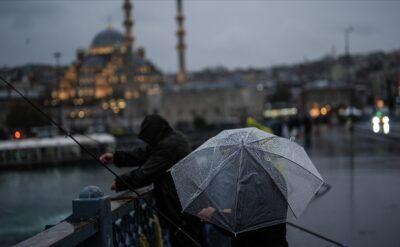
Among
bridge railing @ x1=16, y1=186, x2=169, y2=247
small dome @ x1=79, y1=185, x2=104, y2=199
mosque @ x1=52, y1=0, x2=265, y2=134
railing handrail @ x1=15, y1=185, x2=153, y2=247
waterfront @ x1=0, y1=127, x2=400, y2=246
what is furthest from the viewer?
mosque @ x1=52, y1=0, x2=265, y2=134

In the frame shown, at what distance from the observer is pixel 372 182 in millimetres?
10977

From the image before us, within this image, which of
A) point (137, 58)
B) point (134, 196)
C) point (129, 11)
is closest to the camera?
point (134, 196)

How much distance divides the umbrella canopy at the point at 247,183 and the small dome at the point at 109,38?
442 ft

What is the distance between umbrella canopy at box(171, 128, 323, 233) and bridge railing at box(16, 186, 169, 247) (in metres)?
0.65

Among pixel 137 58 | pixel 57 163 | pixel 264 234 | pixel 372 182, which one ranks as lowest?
pixel 57 163

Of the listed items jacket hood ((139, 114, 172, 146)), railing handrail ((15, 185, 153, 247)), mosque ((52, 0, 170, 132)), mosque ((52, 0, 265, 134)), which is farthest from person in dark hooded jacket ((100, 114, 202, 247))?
mosque ((52, 0, 170, 132))

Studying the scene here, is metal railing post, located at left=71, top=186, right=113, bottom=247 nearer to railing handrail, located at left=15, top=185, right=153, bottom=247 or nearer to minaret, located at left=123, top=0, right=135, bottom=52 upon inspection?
railing handrail, located at left=15, top=185, right=153, bottom=247

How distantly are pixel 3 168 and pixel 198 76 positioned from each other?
143690 mm

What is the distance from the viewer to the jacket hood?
470 cm

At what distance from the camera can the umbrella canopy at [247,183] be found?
3668mm

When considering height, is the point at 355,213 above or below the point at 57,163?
above

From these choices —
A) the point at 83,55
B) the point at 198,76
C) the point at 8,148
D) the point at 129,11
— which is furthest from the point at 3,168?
the point at 198,76

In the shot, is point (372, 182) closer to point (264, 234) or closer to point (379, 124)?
point (264, 234)

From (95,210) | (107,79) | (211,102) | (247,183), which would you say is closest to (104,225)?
(95,210)
